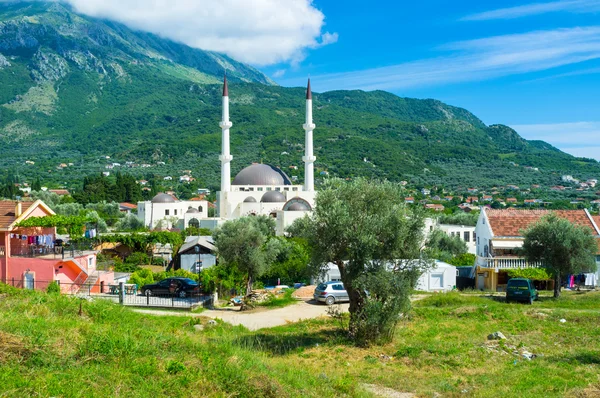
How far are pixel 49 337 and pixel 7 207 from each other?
64.8 feet

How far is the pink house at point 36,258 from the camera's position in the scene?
82.5ft

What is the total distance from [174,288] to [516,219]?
71.1ft

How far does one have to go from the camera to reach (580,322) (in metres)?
19.1

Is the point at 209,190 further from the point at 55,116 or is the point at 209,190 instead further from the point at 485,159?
the point at 485,159

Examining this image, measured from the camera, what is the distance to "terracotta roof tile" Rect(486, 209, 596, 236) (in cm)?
3319

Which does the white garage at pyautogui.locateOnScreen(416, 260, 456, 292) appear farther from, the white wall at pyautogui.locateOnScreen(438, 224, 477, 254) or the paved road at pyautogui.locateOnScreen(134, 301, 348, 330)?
the white wall at pyautogui.locateOnScreen(438, 224, 477, 254)

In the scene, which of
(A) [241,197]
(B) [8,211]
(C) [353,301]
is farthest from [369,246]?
(A) [241,197]

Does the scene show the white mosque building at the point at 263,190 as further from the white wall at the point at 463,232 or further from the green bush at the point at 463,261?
the green bush at the point at 463,261

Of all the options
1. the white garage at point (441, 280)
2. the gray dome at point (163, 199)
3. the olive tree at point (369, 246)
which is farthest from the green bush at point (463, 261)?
the gray dome at point (163, 199)

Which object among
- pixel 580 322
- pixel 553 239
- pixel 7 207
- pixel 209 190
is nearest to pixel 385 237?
pixel 580 322

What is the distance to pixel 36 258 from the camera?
83.0 ft

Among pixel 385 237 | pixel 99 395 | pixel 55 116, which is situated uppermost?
pixel 55 116

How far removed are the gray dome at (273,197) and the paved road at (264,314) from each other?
41.0 metres

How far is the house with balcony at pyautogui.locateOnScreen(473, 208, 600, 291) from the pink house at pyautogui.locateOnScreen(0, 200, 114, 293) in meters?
21.6
